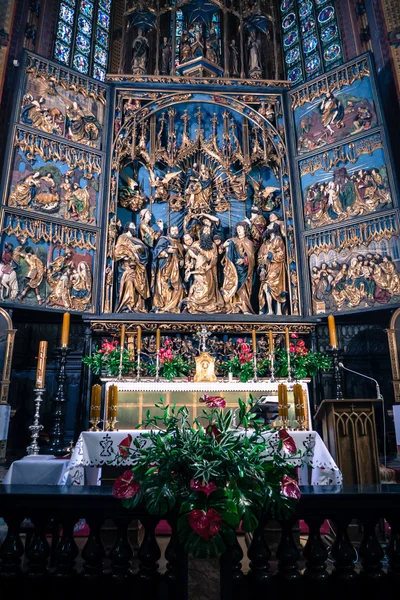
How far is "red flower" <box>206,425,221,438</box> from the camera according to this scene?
6.89 feet

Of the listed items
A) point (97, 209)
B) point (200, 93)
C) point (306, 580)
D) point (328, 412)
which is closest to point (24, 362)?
point (97, 209)

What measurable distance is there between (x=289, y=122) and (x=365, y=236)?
12.5ft

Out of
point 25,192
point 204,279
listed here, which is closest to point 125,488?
point 204,279

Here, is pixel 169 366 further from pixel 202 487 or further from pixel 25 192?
pixel 202 487

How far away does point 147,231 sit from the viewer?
10883 millimetres

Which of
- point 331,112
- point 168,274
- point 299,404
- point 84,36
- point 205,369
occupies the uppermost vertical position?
point 84,36

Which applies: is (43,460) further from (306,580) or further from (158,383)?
→ (306,580)

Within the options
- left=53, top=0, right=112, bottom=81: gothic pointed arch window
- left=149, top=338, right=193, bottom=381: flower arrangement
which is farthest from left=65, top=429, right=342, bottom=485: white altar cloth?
left=53, top=0, right=112, bottom=81: gothic pointed arch window

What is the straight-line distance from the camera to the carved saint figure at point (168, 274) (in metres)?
10.3

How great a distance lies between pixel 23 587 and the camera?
2016 mm

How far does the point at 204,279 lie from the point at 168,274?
2.69ft

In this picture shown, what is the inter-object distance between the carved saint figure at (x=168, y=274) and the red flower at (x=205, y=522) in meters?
8.41

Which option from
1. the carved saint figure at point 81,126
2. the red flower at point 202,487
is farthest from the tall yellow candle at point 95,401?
the carved saint figure at point 81,126

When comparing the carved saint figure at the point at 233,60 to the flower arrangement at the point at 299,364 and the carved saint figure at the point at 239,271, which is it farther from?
the flower arrangement at the point at 299,364
